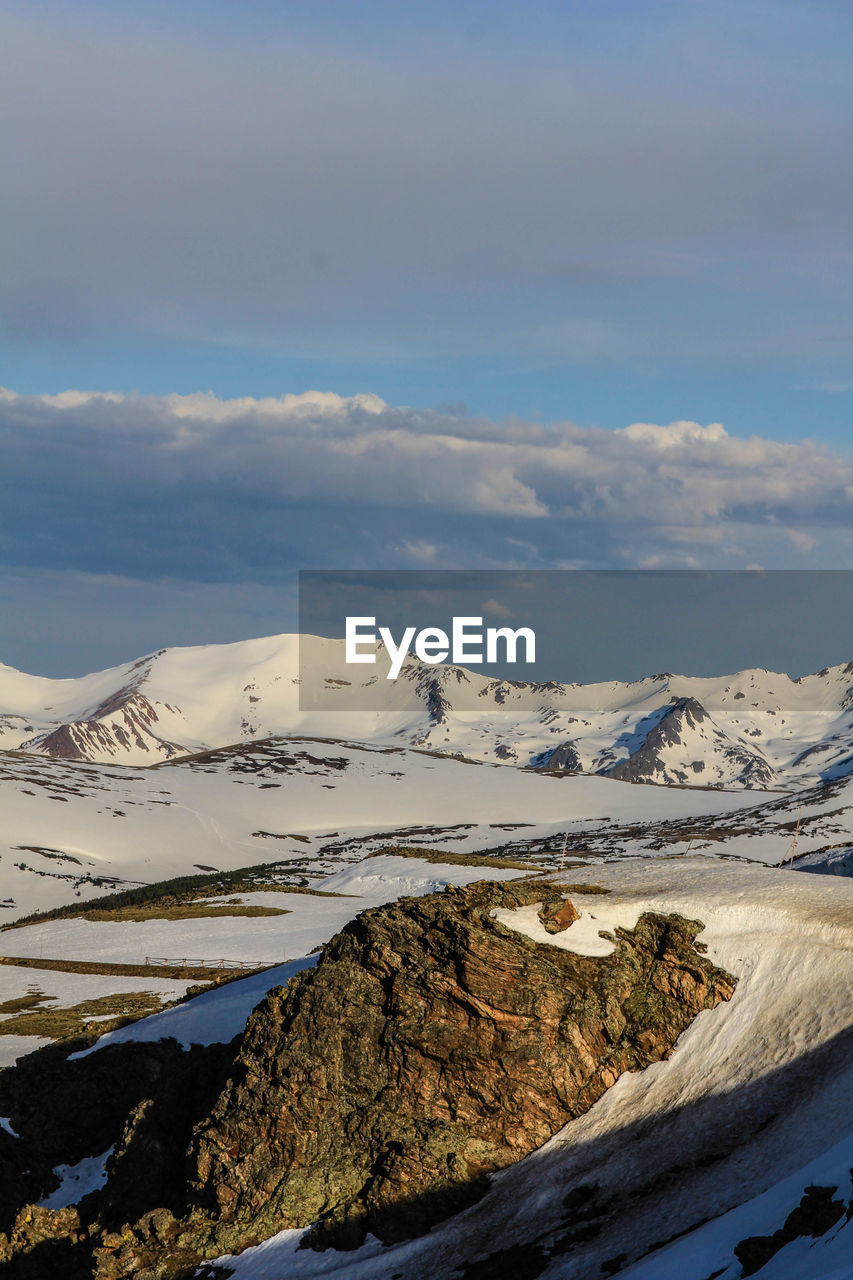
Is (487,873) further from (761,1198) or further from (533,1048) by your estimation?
(761,1198)

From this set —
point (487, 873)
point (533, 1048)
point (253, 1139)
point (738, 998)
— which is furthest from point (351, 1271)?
point (487, 873)

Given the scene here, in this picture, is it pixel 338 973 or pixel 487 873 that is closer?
pixel 338 973

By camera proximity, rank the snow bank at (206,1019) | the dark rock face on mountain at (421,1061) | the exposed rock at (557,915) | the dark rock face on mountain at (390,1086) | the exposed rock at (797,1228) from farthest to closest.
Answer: the snow bank at (206,1019), the exposed rock at (557,915), the dark rock face on mountain at (421,1061), the dark rock face on mountain at (390,1086), the exposed rock at (797,1228)

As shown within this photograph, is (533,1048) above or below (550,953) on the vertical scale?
below

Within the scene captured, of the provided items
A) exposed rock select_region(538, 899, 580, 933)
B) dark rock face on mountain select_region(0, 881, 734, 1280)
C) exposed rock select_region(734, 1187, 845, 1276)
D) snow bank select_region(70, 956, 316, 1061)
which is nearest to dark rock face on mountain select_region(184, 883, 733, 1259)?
dark rock face on mountain select_region(0, 881, 734, 1280)

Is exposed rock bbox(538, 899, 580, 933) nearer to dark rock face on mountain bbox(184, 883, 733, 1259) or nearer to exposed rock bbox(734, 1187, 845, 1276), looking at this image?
dark rock face on mountain bbox(184, 883, 733, 1259)

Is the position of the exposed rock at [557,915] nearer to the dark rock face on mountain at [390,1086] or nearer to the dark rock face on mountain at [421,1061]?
the dark rock face on mountain at [390,1086]

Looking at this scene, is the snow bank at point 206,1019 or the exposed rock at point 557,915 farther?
the snow bank at point 206,1019

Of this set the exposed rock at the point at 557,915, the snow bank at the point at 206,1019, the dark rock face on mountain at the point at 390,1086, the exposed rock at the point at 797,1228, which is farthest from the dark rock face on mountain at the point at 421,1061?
the exposed rock at the point at 797,1228
